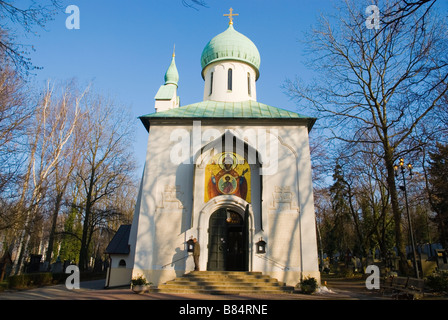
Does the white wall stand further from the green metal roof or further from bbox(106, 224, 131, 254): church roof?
the green metal roof

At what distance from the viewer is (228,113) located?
1581 cm

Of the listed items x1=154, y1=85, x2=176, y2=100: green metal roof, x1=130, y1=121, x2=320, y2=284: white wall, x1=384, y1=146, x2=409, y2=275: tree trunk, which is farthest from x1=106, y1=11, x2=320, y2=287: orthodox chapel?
x1=154, y1=85, x2=176, y2=100: green metal roof

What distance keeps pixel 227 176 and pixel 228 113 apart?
333cm

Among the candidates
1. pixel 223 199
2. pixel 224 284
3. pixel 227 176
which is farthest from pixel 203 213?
pixel 224 284

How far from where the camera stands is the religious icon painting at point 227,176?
14.3m

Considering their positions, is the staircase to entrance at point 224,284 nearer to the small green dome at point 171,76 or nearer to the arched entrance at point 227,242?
the arched entrance at point 227,242

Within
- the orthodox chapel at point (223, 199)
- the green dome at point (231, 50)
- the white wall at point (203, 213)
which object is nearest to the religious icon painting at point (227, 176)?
the orthodox chapel at point (223, 199)

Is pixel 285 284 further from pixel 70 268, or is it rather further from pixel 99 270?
pixel 99 270

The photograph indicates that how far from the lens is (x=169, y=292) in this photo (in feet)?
37.3

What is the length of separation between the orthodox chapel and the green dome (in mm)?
4988

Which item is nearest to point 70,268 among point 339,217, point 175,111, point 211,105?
point 175,111

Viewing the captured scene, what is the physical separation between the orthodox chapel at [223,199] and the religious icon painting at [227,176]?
0.15ft
